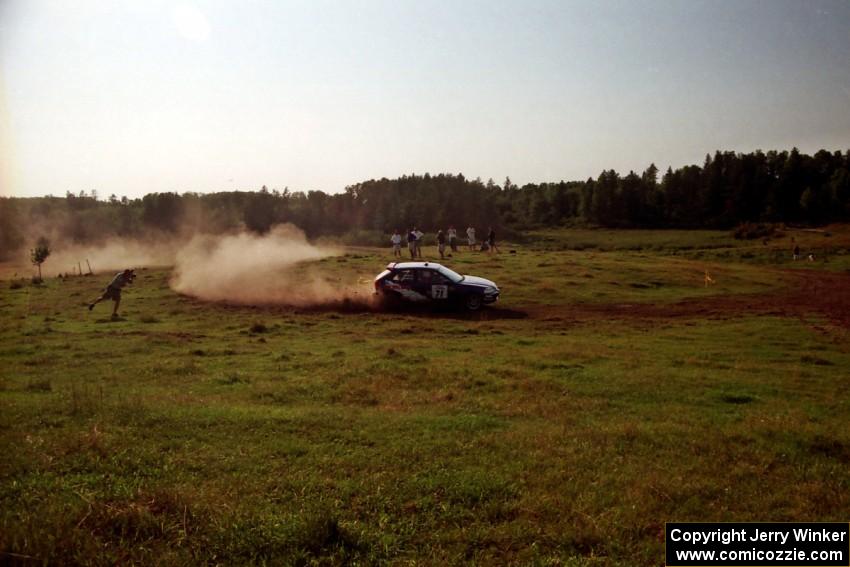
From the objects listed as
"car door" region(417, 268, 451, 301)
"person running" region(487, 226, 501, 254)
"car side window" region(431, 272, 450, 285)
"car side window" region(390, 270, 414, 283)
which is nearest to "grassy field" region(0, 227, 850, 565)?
"car door" region(417, 268, 451, 301)

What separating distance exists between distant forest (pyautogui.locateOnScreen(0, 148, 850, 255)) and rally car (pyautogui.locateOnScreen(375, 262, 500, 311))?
47265mm

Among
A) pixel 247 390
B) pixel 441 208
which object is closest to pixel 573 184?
pixel 441 208

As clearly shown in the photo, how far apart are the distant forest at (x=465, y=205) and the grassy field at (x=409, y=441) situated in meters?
56.0

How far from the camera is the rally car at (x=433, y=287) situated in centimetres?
2245

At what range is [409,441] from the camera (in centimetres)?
775

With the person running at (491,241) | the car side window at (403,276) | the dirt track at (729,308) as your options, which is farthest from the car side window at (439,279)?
the person running at (491,241)

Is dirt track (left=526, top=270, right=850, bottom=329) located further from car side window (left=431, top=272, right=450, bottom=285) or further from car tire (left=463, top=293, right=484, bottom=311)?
car side window (left=431, top=272, right=450, bottom=285)

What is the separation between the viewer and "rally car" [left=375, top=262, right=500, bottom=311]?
884 inches

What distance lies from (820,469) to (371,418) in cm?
610

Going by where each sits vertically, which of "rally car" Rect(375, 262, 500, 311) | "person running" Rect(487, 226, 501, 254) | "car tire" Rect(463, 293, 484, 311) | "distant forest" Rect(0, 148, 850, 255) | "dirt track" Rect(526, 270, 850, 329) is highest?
"distant forest" Rect(0, 148, 850, 255)

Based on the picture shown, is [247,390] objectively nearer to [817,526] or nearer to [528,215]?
[817,526]

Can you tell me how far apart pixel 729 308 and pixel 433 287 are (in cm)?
1236

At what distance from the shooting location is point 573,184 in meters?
139

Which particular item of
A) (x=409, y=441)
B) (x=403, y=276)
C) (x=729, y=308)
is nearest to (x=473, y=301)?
(x=403, y=276)
